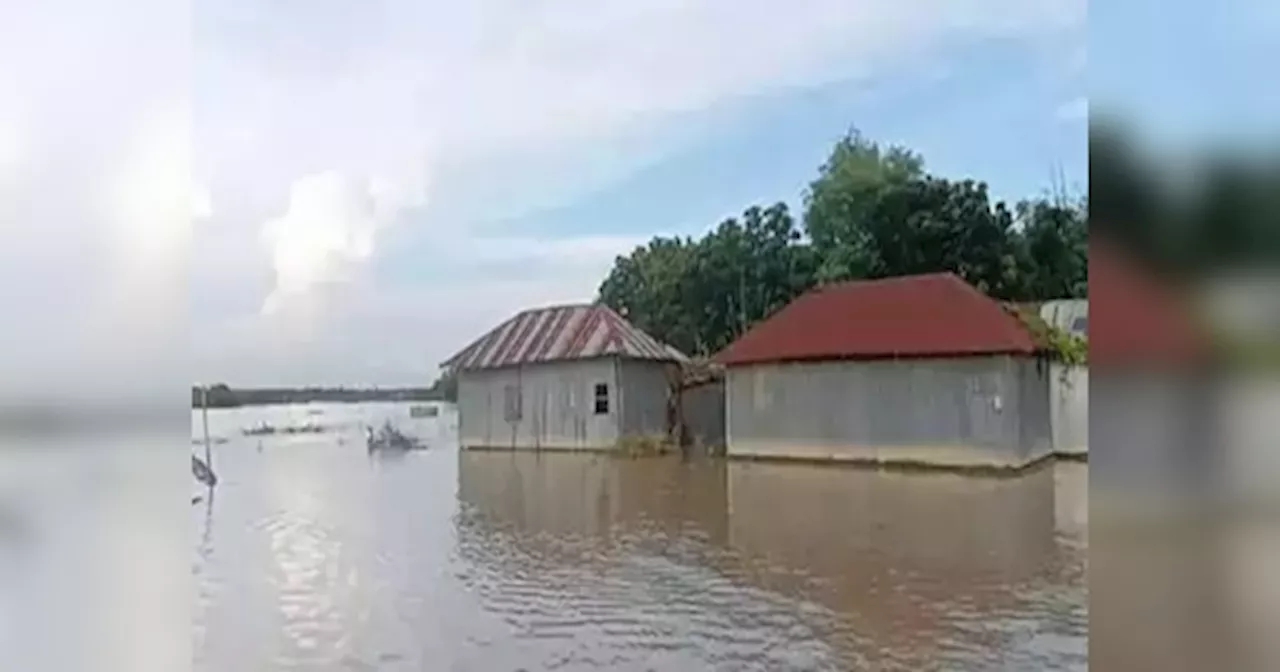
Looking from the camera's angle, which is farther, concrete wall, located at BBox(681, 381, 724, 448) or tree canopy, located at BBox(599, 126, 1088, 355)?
concrete wall, located at BBox(681, 381, 724, 448)

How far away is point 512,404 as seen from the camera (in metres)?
2.63

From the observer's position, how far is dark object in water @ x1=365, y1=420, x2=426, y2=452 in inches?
95.6

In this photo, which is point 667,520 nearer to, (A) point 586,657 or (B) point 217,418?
(A) point 586,657

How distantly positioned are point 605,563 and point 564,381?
1.40 feet

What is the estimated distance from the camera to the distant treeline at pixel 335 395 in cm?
212

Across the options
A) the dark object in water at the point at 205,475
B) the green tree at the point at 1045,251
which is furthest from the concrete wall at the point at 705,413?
the dark object in water at the point at 205,475

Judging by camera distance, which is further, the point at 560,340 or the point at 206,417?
the point at 560,340

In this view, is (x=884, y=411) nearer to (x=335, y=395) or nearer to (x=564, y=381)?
(x=564, y=381)

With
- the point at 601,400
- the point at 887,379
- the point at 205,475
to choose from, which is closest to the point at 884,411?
the point at 887,379

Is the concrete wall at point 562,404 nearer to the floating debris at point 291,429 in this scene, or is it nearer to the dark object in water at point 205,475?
the floating debris at point 291,429

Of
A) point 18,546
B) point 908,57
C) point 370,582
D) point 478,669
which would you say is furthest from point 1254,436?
point 370,582

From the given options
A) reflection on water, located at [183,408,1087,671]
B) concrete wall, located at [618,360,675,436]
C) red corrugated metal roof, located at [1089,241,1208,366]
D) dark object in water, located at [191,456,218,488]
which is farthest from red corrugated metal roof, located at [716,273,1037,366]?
red corrugated metal roof, located at [1089,241,1208,366]

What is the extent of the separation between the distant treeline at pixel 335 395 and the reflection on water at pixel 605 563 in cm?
8

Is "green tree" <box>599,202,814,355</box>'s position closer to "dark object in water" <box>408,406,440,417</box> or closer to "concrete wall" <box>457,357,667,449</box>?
"concrete wall" <box>457,357,667,449</box>
